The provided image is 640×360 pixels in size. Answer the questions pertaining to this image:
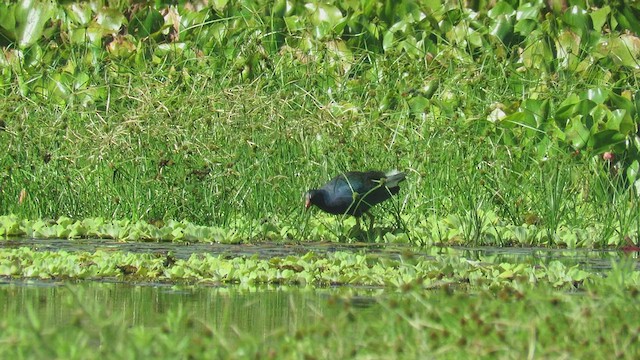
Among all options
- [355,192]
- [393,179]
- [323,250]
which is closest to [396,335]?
[323,250]

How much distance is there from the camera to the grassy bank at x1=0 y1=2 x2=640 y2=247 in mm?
9023

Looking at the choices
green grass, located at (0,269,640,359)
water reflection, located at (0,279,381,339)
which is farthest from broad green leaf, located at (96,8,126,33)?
green grass, located at (0,269,640,359)

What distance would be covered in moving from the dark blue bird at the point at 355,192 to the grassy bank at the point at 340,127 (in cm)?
17

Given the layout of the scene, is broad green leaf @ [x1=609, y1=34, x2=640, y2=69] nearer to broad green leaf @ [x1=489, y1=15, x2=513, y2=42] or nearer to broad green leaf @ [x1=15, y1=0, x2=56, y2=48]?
broad green leaf @ [x1=489, y1=15, x2=513, y2=42]

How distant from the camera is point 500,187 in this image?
916cm

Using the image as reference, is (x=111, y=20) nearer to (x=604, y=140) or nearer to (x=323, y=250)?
(x=604, y=140)

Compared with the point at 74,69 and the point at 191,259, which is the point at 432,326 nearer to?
the point at 191,259

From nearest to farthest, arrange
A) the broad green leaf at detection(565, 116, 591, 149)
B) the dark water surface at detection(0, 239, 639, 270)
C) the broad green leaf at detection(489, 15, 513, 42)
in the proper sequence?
Result: the dark water surface at detection(0, 239, 639, 270)
the broad green leaf at detection(565, 116, 591, 149)
the broad green leaf at detection(489, 15, 513, 42)

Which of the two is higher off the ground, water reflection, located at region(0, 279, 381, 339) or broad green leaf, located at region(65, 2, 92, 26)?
broad green leaf, located at region(65, 2, 92, 26)

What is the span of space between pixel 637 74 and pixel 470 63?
145cm

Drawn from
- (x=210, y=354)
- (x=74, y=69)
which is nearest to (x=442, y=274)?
(x=210, y=354)

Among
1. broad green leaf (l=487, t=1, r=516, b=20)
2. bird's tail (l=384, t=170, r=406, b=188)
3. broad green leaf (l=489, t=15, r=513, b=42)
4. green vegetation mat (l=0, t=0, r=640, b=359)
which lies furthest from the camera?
broad green leaf (l=487, t=1, r=516, b=20)

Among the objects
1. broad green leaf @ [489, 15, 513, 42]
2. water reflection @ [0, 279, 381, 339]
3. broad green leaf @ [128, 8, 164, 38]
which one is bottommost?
water reflection @ [0, 279, 381, 339]

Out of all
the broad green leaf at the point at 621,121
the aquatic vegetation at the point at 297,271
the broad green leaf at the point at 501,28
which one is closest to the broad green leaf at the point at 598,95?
the broad green leaf at the point at 621,121
